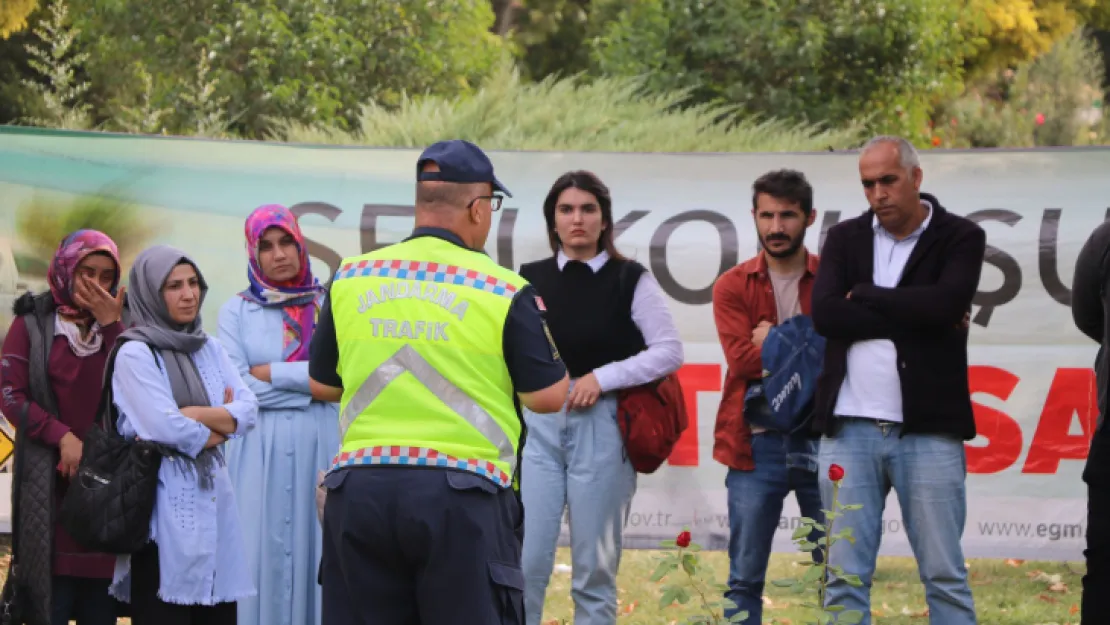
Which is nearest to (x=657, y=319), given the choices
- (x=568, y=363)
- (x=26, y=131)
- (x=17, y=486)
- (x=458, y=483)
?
(x=568, y=363)

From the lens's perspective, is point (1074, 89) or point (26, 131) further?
point (1074, 89)

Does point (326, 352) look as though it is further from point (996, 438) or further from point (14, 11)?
point (14, 11)

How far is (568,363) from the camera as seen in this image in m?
6.07

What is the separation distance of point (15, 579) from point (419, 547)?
2.68 metres

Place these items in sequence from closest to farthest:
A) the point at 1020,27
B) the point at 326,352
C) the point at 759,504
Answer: the point at 326,352, the point at 759,504, the point at 1020,27

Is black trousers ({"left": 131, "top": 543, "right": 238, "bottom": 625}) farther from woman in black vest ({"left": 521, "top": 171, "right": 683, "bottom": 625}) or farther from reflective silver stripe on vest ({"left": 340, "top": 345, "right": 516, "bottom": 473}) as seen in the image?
reflective silver stripe on vest ({"left": 340, "top": 345, "right": 516, "bottom": 473})

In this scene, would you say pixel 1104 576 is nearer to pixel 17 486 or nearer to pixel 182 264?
pixel 182 264

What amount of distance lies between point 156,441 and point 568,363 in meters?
1.62

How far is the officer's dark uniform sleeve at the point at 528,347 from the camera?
161 inches

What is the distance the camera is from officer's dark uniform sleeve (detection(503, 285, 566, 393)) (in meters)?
4.09

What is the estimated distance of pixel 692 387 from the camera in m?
7.90

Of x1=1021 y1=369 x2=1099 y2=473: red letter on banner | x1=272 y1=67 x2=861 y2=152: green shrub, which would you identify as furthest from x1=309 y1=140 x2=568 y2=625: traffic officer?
x1=272 y1=67 x2=861 y2=152: green shrub

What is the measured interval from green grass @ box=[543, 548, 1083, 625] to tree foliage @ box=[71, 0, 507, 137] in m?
7.86

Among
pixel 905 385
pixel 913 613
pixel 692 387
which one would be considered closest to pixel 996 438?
pixel 913 613
